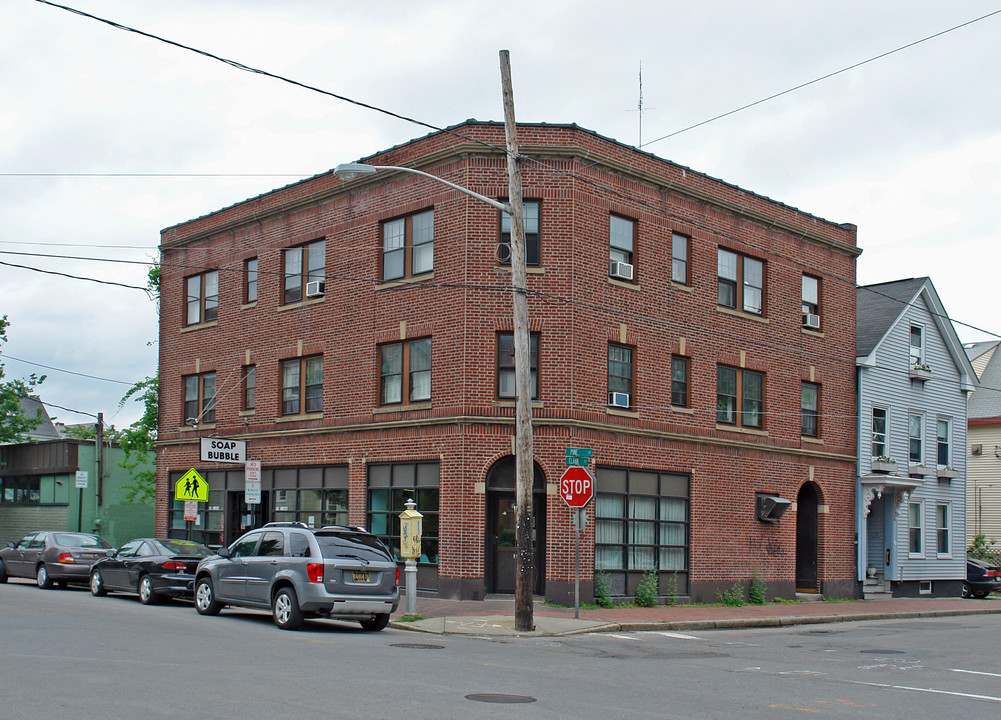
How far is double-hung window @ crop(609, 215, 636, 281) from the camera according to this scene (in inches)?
993

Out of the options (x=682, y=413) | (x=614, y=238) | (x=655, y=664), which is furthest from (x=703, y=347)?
(x=655, y=664)

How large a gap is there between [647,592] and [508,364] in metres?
6.16

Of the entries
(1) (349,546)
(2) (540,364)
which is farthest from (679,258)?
(1) (349,546)

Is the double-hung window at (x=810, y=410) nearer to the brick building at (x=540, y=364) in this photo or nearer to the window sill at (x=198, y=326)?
the brick building at (x=540, y=364)

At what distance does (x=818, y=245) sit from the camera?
31062 mm

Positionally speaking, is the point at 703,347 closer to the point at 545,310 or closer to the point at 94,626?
the point at 545,310

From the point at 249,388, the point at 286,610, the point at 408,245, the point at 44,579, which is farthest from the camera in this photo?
the point at 249,388

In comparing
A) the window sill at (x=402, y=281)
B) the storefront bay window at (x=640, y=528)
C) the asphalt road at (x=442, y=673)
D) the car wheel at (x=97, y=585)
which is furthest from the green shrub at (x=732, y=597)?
the car wheel at (x=97, y=585)

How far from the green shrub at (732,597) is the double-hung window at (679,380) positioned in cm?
473

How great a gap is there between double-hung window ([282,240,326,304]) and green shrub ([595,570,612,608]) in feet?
33.3

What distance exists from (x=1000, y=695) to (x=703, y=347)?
15215 mm

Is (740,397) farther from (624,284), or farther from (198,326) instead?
(198,326)

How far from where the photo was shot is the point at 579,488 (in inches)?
832

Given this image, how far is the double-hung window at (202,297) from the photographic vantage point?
3162 centimetres
